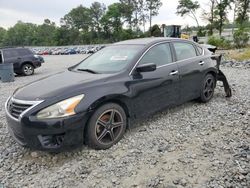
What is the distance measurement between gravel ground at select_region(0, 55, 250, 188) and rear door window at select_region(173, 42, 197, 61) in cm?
121

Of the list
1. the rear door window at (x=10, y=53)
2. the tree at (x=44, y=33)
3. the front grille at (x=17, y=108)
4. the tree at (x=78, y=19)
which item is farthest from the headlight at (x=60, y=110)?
the tree at (x=44, y=33)

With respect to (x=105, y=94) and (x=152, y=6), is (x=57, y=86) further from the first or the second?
(x=152, y=6)

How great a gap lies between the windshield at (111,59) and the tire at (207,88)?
1.89 metres

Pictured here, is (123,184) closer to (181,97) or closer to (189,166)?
(189,166)

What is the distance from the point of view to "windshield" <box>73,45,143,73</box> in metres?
4.08

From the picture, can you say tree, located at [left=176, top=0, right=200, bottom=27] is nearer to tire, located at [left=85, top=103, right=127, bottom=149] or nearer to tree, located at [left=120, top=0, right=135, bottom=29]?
tree, located at [left=120, top=0, right=135, bottom=29]

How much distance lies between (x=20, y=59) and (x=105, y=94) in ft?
35.4

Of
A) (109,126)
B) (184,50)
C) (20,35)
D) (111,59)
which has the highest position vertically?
(20,35)

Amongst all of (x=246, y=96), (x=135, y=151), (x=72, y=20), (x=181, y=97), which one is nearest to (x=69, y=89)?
(x=135, y=151)

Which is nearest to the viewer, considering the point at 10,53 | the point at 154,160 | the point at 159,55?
the point at 154,160

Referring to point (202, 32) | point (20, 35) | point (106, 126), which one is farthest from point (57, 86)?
point (20, 35)

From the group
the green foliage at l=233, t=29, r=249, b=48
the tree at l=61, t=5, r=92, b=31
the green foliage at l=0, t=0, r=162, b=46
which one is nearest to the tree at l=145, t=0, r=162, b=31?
the green foliage at l=0, t=0, r=162, b=46

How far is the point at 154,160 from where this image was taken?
335 centimetres

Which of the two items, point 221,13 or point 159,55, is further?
point 221,13
